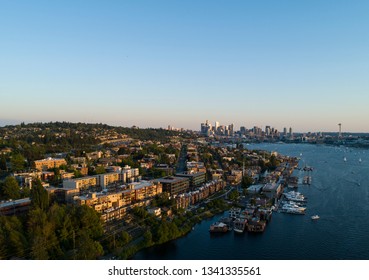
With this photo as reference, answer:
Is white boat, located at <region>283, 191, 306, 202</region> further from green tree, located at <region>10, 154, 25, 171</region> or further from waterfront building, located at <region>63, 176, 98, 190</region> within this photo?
green tree, located at <region>10, 154, 25, 171</region>

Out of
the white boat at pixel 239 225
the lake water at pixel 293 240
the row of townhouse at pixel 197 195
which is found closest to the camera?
the lake water at pixel 293 240

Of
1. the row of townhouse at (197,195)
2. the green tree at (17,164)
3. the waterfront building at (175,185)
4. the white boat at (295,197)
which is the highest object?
the green tree at (17,164)

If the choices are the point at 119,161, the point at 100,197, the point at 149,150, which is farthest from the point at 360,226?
the point at 149,150

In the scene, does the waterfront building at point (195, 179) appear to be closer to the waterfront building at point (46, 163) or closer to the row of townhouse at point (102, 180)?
the row of townhouse at point (102, 180)

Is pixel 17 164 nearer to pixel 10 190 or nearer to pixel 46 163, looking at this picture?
pixel 46 163

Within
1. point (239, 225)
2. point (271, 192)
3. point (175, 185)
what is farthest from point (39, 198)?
point (271, 192)

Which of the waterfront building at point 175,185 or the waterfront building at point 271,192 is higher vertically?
the waterfront building at point 175,185

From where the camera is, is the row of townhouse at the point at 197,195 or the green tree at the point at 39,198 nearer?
the green tree at the point at 39,198

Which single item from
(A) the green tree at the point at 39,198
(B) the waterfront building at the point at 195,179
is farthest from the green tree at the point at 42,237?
(B) the waterfront building at the point at 195,179

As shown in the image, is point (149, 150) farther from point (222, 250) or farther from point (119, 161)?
point (222, 250)
